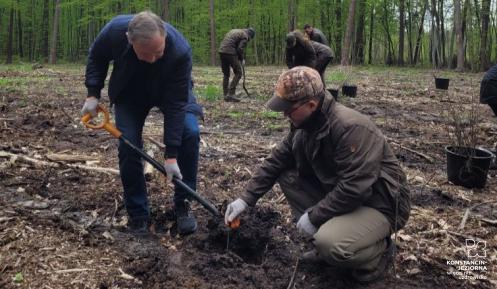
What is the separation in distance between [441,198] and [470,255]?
51.4 inches

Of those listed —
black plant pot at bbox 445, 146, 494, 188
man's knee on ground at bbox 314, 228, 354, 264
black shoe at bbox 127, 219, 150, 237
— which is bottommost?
black shoe at bbox 127, 219, 150, 237

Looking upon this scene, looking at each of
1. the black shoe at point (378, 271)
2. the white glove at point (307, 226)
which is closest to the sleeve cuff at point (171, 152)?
the white glove at point (307, 226)

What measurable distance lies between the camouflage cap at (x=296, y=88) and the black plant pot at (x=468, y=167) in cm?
298

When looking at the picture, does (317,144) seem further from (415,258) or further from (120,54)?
(120,54)

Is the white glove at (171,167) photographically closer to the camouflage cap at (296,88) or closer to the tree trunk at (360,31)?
the camouflage cap at (296,88)

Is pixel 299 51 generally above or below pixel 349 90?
above

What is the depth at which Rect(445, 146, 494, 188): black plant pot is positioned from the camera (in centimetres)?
511

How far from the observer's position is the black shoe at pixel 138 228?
3.83 metres

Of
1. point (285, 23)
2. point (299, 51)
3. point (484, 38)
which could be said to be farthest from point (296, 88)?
point (285, 23)

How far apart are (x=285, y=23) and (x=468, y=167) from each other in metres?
35.3

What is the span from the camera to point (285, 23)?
127 ft

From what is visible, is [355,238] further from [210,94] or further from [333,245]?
[210,94]

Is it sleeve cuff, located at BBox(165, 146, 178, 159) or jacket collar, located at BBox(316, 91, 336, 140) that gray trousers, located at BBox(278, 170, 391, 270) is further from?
sleeve cuff, located at BBox(165, 146, 178, 159)

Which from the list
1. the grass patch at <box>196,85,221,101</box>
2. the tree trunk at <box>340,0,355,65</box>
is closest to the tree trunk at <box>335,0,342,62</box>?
the tree trunk at <box>340,0,355,65</box>
